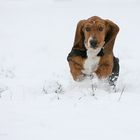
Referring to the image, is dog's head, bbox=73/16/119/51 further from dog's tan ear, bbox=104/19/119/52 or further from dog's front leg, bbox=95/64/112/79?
dog's front leg, bbox=95/64/112/79

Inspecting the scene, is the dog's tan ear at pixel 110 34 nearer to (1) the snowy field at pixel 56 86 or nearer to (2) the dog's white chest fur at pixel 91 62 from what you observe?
(2) the dog's white chest fur at pixel 91 62

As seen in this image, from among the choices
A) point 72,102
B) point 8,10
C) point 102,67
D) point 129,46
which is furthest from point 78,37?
point 8,10

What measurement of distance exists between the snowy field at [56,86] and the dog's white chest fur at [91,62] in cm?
14

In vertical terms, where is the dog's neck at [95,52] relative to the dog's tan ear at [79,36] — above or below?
below

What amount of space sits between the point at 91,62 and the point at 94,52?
134 mm

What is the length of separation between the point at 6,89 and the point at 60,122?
1.60 meters

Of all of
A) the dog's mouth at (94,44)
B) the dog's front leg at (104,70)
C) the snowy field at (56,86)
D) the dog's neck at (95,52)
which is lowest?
the snowy field at (56,86)

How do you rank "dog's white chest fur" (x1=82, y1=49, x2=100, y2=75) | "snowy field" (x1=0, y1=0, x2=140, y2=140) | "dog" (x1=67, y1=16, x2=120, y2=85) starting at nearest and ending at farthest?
"snowy field" (x1=0, y1=0, x2=140, y2=140), "dog" (x1=67, y1=16, x2=120, y2=85), "dog's white chest fur" (x1=82, y1=49, x2=100, y2=75)

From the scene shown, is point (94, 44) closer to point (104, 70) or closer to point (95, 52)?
point (95, 52)

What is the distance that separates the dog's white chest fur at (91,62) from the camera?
18.8 ft

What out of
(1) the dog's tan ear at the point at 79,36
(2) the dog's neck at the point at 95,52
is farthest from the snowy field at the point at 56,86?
(1) the dog's tan ear at the point at 79,36

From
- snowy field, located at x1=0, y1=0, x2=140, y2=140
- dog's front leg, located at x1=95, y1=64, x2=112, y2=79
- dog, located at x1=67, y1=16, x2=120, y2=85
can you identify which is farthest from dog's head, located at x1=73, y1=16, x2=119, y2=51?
snowy field, located at x1=0, y1=0, x2=140, y2=140

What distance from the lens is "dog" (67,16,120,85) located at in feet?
18.5

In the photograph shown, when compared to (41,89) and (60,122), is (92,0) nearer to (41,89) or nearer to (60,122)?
(41,89)
